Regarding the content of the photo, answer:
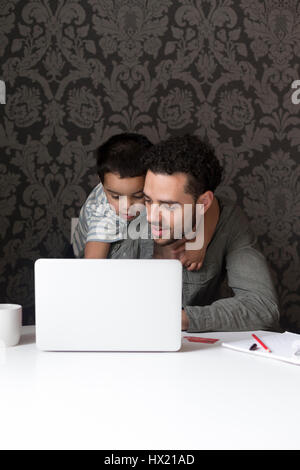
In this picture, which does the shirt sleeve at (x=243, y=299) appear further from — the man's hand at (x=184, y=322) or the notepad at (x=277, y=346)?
the notepad at (x=277, y=346)

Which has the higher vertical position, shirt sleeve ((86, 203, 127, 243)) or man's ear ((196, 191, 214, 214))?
man's ear ((196, 191, 214, 214))

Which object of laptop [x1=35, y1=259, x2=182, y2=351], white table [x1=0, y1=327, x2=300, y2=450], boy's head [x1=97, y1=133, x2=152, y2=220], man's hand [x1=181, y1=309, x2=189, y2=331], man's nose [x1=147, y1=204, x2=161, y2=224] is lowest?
man's hand [x1=181, y1=309, x2=189, y2=331]

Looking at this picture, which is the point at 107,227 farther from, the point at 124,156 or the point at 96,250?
the point at 124,156

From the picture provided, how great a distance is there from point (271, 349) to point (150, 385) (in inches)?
14.7

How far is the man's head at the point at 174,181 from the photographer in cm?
193

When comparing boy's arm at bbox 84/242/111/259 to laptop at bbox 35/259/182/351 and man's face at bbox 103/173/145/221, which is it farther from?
laptop at bbox 35/259/182/351

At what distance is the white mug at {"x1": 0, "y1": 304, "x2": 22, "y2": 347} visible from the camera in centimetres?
130

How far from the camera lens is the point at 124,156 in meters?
2.09

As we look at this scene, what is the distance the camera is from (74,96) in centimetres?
293

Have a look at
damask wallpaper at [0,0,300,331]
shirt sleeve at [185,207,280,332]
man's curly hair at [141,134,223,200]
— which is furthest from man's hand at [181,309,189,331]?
damask wallpaper at [0,0,300,331]

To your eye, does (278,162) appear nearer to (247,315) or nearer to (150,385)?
(247,315)

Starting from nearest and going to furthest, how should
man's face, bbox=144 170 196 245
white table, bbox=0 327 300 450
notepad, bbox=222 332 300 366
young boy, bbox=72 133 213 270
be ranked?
white table, bbox=0 327 300 450 → notepad, bbox=222 332 300 366 → man's face, bbox=144 170 196 245 → young boy, bbox=72 133 213 270

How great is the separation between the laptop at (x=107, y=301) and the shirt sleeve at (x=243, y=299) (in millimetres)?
299

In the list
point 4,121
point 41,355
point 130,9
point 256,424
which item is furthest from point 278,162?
point 256,424
